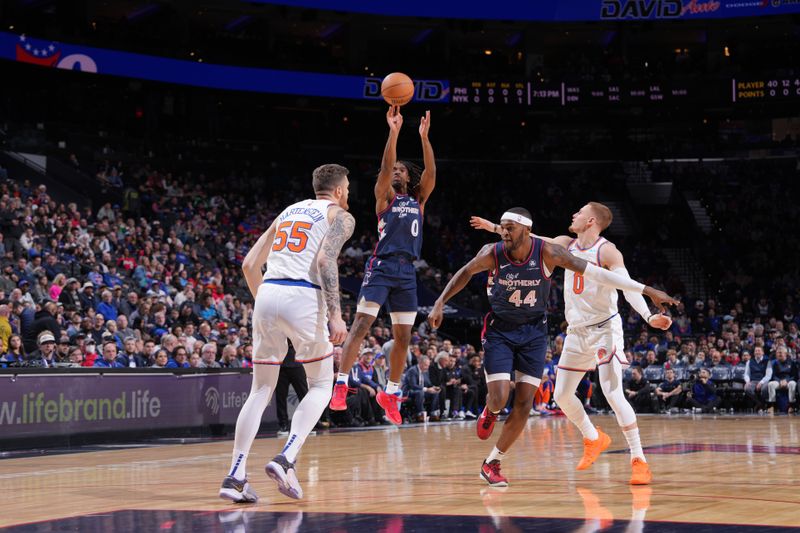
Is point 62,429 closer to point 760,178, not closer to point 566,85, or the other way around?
point 566,85

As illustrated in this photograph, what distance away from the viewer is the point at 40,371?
13.2m

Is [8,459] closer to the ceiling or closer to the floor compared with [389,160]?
closer to the floor

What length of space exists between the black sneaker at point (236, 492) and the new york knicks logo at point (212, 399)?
8753mm

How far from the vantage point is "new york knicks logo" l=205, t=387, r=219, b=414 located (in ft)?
52.0

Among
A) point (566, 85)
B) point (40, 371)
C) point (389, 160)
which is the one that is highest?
point (566, 85)

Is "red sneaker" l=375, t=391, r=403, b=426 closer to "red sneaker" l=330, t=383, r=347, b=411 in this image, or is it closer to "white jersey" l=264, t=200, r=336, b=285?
"red sneaker" l=330, t=383, r=347, b=411

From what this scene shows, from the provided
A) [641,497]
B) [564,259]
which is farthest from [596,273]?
[641,497]

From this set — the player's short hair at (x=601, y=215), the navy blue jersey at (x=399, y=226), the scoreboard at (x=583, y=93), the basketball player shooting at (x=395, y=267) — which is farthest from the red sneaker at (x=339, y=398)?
the scoreboard at (x=583, y=93)

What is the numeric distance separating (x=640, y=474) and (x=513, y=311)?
1.73m

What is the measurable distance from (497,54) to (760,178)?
1105 centimetres

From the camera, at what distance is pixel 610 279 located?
324 inches

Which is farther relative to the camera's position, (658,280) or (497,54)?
(497,54)

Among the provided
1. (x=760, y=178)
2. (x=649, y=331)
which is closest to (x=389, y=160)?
(x=649, y=331)

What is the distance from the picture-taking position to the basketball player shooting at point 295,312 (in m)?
7.41
